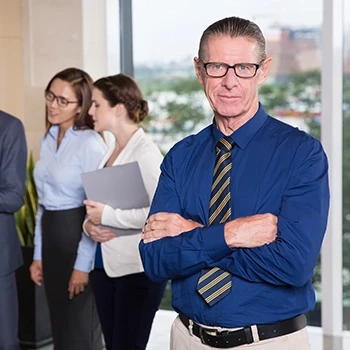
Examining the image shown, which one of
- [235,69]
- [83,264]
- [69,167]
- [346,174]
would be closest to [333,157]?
[346,174]

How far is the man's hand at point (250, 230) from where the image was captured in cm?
247

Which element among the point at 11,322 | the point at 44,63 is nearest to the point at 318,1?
the point at 44,63

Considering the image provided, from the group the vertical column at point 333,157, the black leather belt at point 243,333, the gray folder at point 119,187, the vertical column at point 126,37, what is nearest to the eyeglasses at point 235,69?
the black leather belt at point 243,333

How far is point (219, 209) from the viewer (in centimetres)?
257

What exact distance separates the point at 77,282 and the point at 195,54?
2.31 m

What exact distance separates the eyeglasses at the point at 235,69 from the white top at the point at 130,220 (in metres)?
1.40

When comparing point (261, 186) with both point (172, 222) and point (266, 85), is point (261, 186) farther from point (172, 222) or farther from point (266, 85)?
point (266, 85)

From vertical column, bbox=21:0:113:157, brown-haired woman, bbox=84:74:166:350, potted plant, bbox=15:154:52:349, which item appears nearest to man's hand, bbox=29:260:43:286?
brown-haired woman, bbox=84:74:166:350

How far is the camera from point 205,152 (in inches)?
106

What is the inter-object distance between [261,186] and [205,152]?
25 cm

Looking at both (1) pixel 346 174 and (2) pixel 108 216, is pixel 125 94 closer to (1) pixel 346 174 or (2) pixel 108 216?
(2) pixel 108 216

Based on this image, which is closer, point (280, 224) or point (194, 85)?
point (280, 224)

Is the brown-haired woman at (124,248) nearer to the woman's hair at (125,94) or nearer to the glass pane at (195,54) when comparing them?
the woman's hair at (125,94)

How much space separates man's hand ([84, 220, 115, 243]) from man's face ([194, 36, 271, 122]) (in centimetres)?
152
